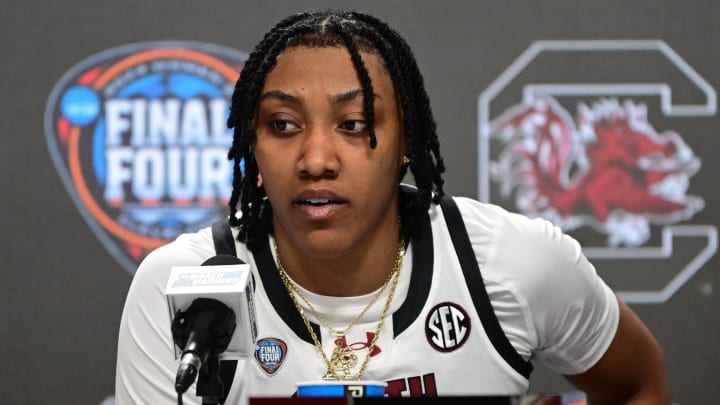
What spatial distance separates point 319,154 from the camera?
4.61 ft

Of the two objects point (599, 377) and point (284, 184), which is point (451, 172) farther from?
point (284, 184)

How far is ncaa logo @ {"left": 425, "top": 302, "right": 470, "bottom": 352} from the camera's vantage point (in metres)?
1.59

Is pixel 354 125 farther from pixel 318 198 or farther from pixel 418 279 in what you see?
pixel 418 279

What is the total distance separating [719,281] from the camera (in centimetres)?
252

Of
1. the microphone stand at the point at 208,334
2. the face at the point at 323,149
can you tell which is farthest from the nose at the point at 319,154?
the microphone stand at the point at 208,334

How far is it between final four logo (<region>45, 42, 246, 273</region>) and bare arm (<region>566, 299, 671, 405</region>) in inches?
46.4

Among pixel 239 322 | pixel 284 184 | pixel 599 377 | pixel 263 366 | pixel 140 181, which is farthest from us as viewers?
pixel 140 181

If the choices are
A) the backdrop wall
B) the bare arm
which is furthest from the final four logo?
the bare arm

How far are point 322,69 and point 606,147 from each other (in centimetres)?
128

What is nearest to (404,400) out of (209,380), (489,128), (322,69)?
(209,380)

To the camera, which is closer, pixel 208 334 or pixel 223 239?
pixel 208 334

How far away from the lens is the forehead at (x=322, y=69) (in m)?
1.46

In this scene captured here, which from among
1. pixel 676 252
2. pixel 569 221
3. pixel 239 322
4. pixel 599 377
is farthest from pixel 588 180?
pixel 239 322

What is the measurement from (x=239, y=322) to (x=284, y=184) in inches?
19.4
